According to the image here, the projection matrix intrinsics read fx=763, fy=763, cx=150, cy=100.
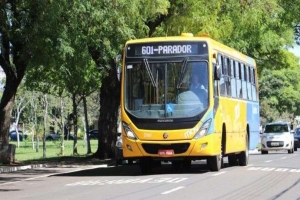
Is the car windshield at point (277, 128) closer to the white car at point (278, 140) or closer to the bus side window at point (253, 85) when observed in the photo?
the white car at point (278, 140)

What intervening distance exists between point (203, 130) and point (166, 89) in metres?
1.54

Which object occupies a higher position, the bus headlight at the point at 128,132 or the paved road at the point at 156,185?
the bus headlight at the point at 128,132

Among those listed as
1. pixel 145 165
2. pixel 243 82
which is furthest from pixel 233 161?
pixel 145 165

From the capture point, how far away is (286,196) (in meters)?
15.2

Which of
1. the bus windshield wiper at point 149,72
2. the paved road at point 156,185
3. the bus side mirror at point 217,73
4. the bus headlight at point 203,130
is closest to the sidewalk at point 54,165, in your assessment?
the paved road at point 156,185

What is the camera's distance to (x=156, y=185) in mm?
18141

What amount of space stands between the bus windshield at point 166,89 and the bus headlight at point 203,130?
36 centimetres

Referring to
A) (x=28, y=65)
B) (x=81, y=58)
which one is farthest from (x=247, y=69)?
(x=28, y=65)

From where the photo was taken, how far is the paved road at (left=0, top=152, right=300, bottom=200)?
15.7m

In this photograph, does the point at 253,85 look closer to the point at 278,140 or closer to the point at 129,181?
the point at 129,181

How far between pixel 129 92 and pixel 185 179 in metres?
3.25

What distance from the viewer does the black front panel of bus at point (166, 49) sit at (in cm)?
2164

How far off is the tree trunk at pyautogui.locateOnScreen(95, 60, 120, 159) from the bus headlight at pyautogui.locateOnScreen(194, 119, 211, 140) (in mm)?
12304

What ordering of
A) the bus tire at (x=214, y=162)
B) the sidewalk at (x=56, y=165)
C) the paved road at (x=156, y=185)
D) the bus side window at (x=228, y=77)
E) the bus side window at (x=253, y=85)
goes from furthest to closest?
the bus side window at (x=253, y=85)
the sidewalk at (x=56, y=165)
the bus side window at (x=228, y=77)
the bus tire at (x=214, y=162)
the paved road at (x=156, y=185)
